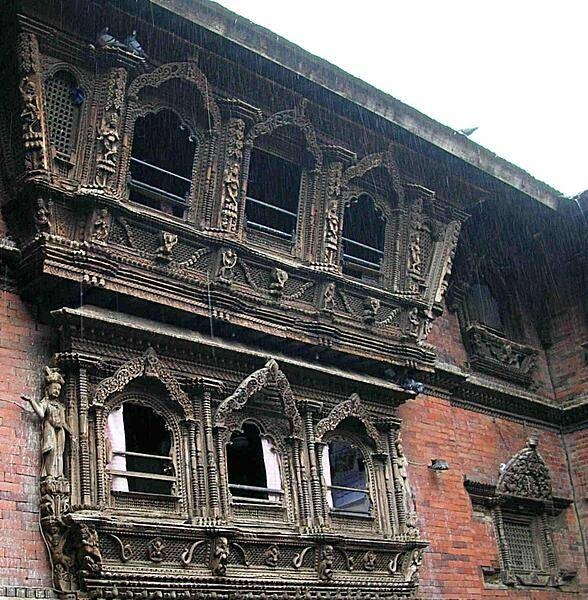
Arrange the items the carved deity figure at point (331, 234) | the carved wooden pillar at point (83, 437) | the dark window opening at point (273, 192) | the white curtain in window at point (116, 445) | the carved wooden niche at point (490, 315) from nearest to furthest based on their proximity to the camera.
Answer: the carved wooden pillar at point (83, 437) < the white curtain in window at point (116, 445) < the carved deity figure at point (331, 234) < the dark window opening at point (273, 192) < the carved wooden niche at point (490, 315)

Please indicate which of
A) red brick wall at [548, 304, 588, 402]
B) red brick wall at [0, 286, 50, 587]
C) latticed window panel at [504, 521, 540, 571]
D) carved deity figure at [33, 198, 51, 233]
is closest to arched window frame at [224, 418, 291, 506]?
red brick wall at [0, 286, 50, 587]

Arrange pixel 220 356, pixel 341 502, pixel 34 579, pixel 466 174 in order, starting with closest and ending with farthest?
pixel 34 579
pixel 220 356
pixel 341 502
pixel 466 174

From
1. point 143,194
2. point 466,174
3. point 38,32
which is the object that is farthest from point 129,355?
point 466,174

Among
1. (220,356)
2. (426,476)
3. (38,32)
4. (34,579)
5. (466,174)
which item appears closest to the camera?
(34,579)

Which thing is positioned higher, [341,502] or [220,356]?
[220,356]

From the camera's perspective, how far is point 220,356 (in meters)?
7.96

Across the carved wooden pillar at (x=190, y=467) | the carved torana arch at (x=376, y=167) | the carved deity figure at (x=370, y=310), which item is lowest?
the carved wooden pillar at (x=190, y=467)

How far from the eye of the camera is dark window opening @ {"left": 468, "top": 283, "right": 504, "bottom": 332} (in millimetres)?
11633

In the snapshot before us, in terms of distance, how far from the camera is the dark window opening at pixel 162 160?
811cm

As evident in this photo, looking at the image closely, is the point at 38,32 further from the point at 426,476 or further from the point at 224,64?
the point at 426,476

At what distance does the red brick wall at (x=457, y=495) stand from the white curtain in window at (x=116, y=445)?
3.44 m

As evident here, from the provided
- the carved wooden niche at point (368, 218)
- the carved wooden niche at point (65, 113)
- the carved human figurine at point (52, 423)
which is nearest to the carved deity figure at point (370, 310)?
the carved wooden niche at point (368, 218)

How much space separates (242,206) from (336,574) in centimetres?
335

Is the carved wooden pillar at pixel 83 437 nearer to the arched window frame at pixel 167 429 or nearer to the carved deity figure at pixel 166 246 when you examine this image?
the arched window frame at pixel 167 429
